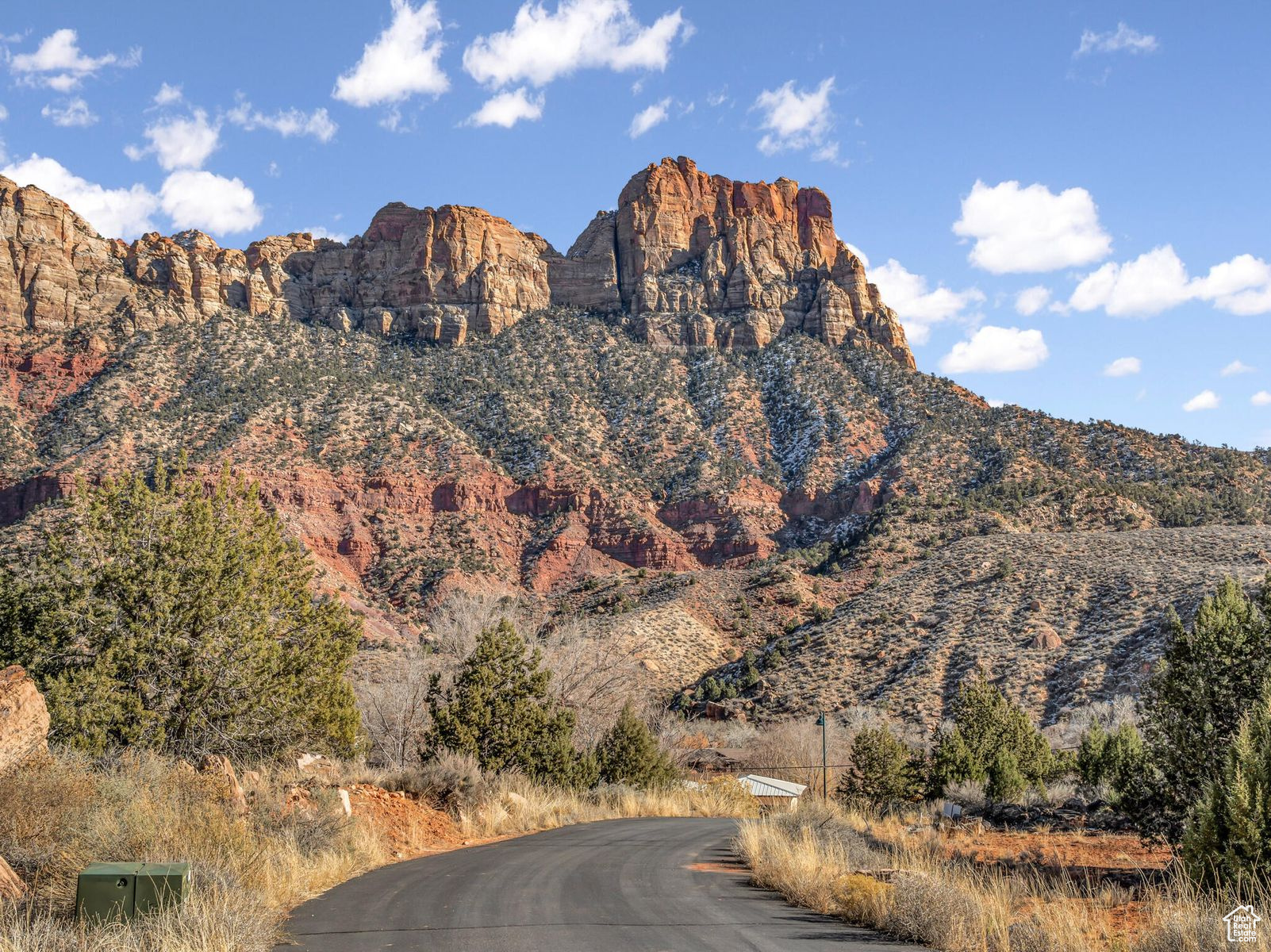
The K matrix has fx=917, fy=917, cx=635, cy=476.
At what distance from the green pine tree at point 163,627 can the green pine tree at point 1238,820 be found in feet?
47.5

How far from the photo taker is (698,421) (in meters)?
83.4

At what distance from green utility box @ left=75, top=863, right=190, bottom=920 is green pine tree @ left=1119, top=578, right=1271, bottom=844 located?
34.8 feet

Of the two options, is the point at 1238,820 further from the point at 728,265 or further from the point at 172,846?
the point at 728,265

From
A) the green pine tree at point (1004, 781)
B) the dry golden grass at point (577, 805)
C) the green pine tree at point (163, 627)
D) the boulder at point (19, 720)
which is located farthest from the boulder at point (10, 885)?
the green pine tree at point (1004, 781)

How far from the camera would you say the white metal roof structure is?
32.0 m

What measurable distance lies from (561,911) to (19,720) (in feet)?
21.7

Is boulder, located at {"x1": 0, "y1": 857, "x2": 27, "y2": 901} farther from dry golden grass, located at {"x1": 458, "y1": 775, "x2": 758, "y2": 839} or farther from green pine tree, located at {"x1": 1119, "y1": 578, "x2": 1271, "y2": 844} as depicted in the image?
green pine tree, located at {"x1": 1119, "y1": 578, "x2": 1271, "y2": 844}

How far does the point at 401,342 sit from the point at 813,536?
150ft

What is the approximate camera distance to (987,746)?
28797mm

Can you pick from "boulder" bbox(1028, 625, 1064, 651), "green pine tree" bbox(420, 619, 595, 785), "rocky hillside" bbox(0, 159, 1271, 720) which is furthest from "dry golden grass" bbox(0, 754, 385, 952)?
"boulder" bbox(1028, 625, 1064, 651)

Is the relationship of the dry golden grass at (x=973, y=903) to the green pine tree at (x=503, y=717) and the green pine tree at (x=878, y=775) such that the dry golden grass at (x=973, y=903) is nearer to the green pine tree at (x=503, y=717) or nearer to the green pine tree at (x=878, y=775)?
the green pine tree at (x=503, y=717)

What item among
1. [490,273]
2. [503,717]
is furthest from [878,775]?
[490,273]

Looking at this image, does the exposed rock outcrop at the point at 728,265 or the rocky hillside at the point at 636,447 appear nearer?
the rocky hillside at the point at 636,447

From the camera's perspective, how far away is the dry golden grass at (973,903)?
7875 millimetres
